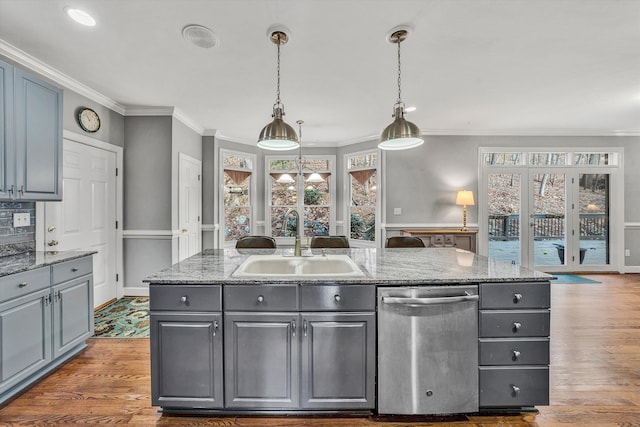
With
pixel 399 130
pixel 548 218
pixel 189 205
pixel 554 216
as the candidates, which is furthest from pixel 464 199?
pixel 189 205

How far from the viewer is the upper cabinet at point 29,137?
7.00ft

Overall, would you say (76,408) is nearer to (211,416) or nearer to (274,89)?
(211,416)

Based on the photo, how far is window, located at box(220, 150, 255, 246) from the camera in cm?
555

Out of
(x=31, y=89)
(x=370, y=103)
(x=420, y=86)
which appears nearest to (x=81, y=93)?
(x=31, y=89)

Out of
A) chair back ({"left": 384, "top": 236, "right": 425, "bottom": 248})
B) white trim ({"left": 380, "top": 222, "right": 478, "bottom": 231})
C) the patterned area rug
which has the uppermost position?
white trim ({"left": 380, "top": 222, "right": 478, "bottom": 231})

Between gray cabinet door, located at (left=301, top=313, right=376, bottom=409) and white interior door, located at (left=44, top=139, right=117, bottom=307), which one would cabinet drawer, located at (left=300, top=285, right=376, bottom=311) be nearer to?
gray cabinet door, located at (left=301, top=313, right=376, bottom=409)

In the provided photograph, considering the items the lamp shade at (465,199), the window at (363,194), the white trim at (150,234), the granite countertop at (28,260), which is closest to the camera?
the granite countertop at (28,260)

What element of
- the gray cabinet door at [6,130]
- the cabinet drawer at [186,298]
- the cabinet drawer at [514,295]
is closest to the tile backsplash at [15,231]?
the gray cabinet door at [6,130]

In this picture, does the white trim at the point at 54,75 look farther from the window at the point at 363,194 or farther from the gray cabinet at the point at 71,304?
the window at the point at 363,194

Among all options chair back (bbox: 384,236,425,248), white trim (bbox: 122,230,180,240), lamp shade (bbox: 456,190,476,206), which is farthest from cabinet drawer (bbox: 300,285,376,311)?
A: lamp shade (bbox: 456,190,476,206)

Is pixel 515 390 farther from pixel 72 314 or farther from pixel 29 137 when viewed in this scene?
pixel 29 137

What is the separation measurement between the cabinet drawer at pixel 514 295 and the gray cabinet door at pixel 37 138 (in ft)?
11.0

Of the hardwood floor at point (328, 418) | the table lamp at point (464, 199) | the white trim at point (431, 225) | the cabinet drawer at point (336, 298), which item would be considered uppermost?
the table lamp at point (464, 199)

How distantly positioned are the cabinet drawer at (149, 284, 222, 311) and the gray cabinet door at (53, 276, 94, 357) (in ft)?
3.80
